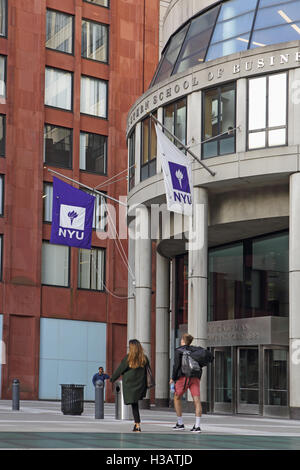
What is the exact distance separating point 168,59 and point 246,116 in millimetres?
7501

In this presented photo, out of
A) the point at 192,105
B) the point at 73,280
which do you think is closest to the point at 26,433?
the point at 192,105

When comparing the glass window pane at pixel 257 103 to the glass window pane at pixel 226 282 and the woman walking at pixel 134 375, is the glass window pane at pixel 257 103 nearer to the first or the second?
the glass window pane at pixel 226 282

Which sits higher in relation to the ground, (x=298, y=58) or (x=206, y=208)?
(x=298, y=58)

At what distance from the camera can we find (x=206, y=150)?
31250mm

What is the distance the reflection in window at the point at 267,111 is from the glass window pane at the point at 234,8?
355 cm

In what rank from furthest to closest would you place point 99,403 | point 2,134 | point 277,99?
point 2,134 → point 277,99 → point 99,403

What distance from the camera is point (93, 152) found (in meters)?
51.0

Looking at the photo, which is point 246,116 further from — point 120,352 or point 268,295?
point 120,352

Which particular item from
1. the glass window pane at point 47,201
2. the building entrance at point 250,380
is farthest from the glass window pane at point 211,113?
the glass window pane at point 47,201

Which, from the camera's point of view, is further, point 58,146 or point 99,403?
point 58,146

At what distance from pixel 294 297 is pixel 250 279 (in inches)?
237

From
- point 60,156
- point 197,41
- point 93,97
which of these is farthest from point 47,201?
point 197,41

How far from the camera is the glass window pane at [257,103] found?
29344 mm

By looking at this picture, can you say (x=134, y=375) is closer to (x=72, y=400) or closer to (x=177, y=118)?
(x=72, y=400)
